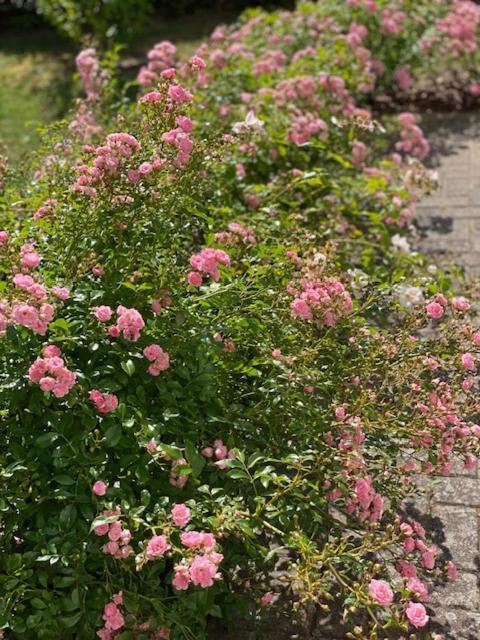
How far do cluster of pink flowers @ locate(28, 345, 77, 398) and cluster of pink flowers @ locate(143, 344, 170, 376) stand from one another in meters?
0.29

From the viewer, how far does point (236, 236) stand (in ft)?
11.2

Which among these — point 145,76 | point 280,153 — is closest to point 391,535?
point 280,153

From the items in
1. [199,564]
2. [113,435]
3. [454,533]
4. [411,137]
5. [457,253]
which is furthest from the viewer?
[411,137]

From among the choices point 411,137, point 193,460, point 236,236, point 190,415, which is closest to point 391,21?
point 411,137

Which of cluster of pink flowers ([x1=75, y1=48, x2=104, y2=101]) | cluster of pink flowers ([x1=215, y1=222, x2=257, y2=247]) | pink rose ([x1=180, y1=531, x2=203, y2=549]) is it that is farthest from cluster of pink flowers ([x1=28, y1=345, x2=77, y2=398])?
cluster of pink flowers ([x1=75, y1=48, x2=104, y2=101])

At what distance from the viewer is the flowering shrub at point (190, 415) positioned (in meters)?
2.48

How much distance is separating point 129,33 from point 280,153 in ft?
13.9

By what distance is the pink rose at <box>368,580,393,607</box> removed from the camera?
2.41 metres

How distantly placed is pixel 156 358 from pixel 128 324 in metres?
0.16

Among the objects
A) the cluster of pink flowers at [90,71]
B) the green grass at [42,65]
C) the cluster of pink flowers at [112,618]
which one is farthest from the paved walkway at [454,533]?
the green grass at [42,65]

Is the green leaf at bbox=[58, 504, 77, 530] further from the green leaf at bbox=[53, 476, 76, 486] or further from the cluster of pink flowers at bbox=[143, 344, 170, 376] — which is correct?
the cluster of pink flowers at bbox=[143, 344, 170, 376]

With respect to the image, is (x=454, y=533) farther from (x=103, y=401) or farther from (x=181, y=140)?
(x=181, y=140)

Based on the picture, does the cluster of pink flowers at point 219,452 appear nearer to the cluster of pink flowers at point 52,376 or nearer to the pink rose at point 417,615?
the cluster of pink flowers at point 52,376

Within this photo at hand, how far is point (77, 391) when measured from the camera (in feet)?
8.63
